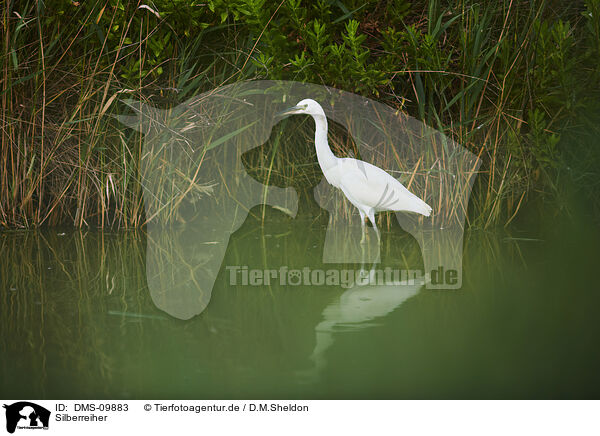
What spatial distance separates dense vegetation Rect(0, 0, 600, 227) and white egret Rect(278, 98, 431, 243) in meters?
0.24

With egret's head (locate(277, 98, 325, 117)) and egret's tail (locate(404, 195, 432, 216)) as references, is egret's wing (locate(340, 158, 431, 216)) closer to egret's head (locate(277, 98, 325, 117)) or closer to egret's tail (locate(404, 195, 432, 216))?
egret's tail (locate(404, 195, 432, 216))

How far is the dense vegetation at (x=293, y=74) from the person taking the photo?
3.29 metres

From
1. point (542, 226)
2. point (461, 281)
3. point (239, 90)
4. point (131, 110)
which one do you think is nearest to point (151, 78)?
point (131, 110)

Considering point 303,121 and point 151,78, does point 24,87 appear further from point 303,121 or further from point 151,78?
point 303,121

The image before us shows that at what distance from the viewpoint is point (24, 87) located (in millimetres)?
3506

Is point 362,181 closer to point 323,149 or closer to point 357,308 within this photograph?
point 323,149

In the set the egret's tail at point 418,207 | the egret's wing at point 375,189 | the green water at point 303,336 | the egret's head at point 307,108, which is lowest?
the green water at point 303,336

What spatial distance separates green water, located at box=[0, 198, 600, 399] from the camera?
1.55 metres

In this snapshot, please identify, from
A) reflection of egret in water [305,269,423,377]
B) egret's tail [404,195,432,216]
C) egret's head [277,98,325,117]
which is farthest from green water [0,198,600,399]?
egret's head [277,98,325,117]

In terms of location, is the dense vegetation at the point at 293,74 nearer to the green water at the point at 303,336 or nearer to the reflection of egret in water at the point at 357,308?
the green water at the point at 303,336

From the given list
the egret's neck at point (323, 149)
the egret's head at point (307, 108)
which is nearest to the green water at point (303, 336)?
the egret's neck at point (323, 149)

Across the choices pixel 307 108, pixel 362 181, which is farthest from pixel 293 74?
pixel 362 181

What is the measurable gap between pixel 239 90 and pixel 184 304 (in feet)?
5.53

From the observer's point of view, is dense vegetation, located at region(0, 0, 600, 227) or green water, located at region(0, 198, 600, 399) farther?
dense vegetation, located at region(0, 0, 600, 227)
